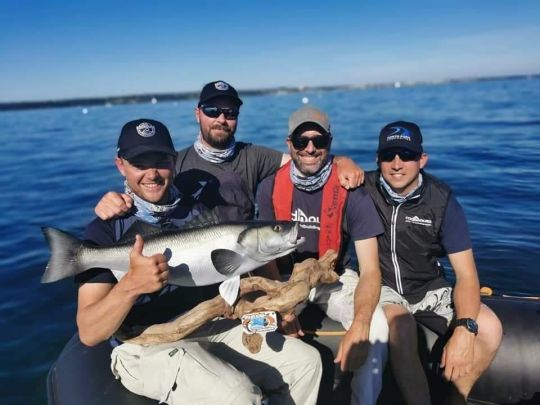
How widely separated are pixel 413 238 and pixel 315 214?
1.09 metres

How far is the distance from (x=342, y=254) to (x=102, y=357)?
281 centimetres

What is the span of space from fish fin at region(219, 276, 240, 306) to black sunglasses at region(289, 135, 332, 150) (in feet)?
5.36

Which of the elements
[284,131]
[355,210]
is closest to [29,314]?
[355,210]

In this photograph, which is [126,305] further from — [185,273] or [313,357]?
[313,357]

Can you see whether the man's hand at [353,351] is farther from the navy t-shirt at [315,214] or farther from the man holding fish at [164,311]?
the navy t-shirt at [315,214]

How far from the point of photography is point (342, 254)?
16.3ft

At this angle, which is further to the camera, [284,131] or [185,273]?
[284,131]

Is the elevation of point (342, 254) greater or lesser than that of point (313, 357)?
greater

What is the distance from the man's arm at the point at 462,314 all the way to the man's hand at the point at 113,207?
10.7 feet

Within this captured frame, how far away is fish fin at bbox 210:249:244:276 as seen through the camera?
135 inches

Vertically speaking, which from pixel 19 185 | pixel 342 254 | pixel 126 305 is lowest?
pixel 19 185

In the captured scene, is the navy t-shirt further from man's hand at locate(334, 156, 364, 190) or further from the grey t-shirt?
the grey t-shirt

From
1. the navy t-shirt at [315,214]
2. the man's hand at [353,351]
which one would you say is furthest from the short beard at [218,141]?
the man's hand at [353,351]

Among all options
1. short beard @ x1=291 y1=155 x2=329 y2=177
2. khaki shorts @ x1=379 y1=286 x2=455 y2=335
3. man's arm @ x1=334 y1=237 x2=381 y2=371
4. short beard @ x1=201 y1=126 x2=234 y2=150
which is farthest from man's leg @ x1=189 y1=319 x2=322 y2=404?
short beard @ x1=201 y1=126 x2=234 y2=150
